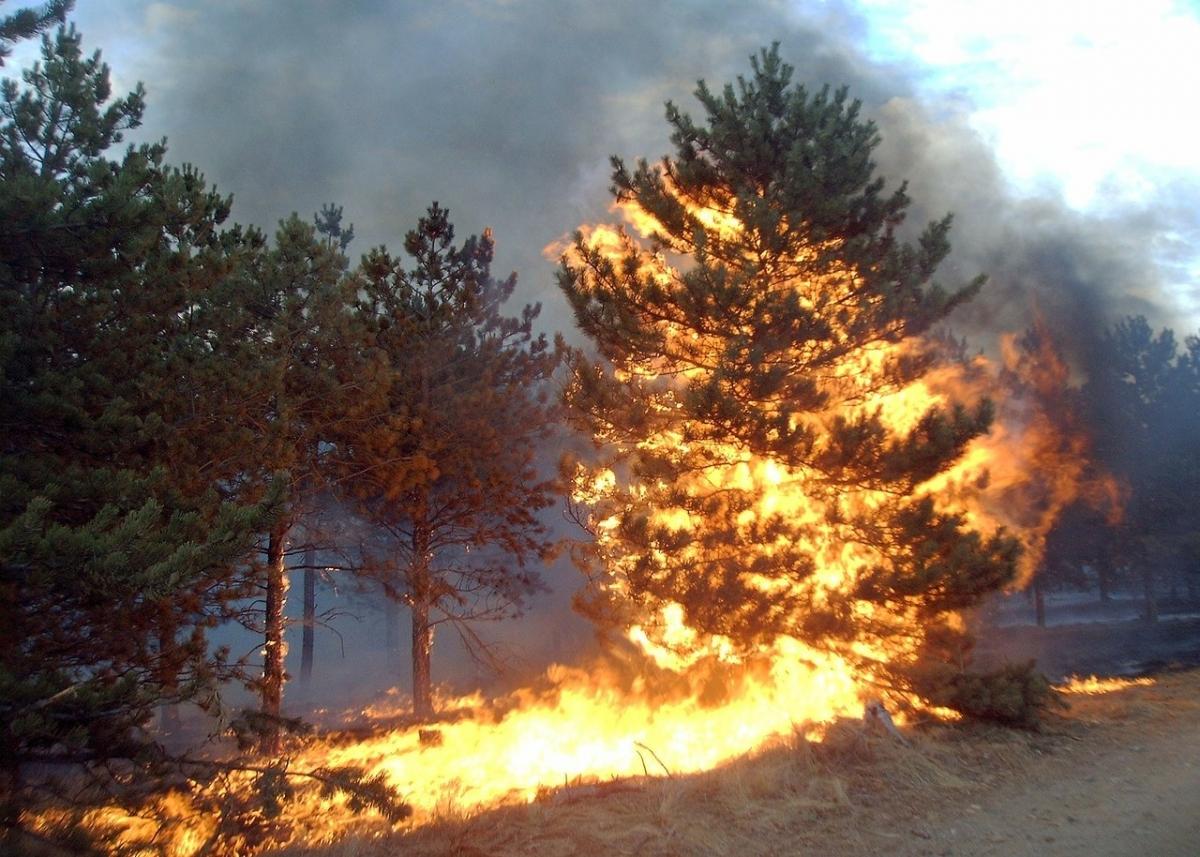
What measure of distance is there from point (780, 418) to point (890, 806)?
5524mm

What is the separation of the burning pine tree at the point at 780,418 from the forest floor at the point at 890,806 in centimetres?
152

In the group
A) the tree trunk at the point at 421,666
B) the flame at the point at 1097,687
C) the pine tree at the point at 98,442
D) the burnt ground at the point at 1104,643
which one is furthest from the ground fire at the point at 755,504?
the burnt ground at the point at 1104,643

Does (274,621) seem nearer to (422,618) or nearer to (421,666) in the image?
(422,618)

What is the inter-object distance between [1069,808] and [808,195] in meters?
9.47

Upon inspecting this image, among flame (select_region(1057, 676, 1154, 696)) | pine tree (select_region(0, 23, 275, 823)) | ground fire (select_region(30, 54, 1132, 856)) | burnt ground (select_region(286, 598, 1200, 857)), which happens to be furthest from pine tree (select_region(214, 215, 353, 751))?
flame (select_region(1057, 676, 1154, 696))

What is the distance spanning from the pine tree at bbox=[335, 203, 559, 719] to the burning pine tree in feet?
10.6

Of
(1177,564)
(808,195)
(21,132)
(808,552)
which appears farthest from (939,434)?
(1177,564)

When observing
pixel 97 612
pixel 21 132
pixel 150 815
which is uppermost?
pixel 21 132

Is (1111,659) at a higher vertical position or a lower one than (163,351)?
lower

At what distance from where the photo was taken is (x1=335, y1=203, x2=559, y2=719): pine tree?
15.5m

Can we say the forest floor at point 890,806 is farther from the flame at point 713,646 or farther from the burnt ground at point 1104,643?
the burnt ground at point 1104,643

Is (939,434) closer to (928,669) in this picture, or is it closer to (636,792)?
(928,669)

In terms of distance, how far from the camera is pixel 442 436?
15.9 m

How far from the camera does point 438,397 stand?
1647 centimetres
